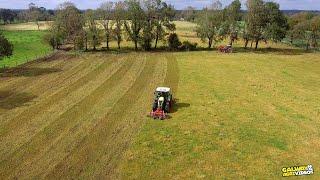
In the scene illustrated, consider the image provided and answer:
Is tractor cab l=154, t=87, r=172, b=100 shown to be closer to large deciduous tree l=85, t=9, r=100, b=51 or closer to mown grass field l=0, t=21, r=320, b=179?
mown grass field l=0, t=21, r=320, b=179

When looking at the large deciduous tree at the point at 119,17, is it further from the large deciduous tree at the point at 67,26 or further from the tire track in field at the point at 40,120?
the tire track in field at the point at 40,120

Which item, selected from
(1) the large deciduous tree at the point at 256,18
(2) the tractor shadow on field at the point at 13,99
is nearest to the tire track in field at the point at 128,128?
(2) the tractor shadow on field at the point at 13,99

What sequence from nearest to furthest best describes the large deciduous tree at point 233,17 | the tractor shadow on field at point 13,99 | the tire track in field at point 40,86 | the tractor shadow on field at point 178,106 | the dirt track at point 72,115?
the dirt track at point 72,115 → the tire track in field at point 40,86 → the tractor shadow on field at point 178,106 → the tractor shadow on field at point 13,99 → the large deciduous tree at point 233,17

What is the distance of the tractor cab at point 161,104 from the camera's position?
108 feet

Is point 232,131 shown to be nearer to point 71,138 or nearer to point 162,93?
point 162,93

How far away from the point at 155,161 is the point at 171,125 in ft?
23.4

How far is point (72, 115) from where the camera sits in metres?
33.3

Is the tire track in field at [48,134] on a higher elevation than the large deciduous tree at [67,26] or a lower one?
lower

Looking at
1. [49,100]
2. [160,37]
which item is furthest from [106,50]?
[49,100]

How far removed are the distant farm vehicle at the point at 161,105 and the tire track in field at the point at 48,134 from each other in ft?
20.4

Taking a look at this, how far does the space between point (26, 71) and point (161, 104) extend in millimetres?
27528

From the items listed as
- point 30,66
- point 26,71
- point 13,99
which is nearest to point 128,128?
point 13,99

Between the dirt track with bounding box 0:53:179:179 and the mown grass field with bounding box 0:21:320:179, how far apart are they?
0.27 ft

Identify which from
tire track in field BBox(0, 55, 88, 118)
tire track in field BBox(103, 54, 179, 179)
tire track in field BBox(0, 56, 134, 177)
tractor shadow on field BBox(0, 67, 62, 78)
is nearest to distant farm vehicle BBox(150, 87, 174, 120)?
tire track in field BBox(103, 54, 179, 179)
